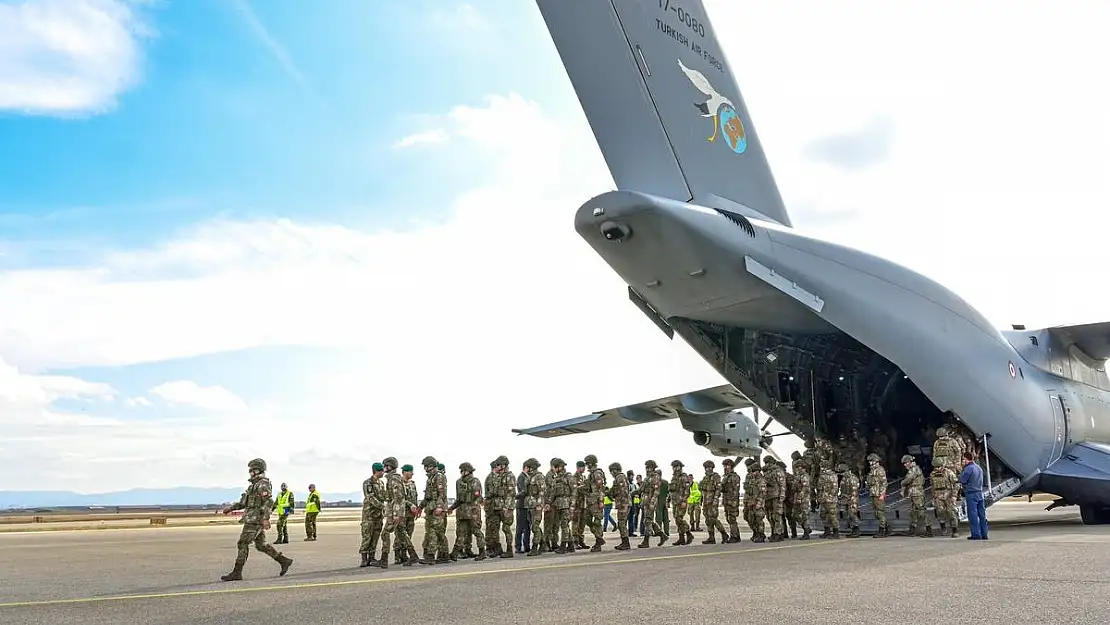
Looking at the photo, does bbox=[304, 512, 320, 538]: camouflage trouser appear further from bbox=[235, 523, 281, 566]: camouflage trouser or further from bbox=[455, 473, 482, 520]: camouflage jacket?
bbox=[235, 523, 281, 566]: camouflage trouser

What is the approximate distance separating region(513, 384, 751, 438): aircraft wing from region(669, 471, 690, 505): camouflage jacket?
2380mm

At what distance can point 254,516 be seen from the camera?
8.23 metres

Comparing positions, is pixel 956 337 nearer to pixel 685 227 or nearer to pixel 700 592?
pixel 685 227

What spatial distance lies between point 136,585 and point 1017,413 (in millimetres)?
11614

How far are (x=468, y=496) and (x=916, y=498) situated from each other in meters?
5.89

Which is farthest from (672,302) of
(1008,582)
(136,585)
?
(136,585)

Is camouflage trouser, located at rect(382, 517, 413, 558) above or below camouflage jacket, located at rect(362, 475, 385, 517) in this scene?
below

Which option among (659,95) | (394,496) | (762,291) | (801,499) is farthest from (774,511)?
(659,95)

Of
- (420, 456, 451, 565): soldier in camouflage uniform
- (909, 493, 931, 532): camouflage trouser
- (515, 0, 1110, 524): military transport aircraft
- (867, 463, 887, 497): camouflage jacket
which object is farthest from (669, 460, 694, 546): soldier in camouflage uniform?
Result: (420, 456, 451, 565): soldier in camouflage uniform

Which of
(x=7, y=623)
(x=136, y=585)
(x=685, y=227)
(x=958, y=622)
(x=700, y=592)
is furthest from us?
(x=685, y=227)

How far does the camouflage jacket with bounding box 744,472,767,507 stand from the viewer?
38.0 ft

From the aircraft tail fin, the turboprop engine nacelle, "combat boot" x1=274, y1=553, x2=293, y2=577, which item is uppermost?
the aircraft tail fin

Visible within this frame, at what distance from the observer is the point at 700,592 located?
6.19m

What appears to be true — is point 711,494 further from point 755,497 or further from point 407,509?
point 407,509
